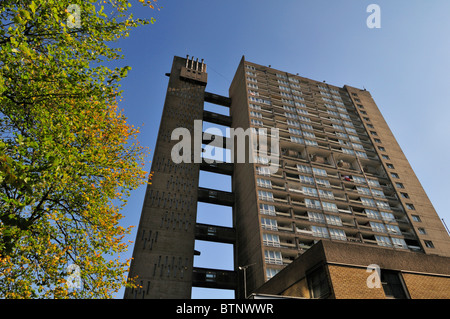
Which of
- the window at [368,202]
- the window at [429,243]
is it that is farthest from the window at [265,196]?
the window at [429,243]

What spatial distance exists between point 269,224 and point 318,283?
2376cm

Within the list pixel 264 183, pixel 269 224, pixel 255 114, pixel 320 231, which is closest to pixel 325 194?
pixel 320 231

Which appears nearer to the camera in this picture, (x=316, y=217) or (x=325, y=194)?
(x=316, y=217)

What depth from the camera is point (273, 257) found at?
37.2 meters

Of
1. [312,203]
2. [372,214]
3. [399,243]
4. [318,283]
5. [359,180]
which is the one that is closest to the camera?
[318,283]

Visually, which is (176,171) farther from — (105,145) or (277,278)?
(105,145)

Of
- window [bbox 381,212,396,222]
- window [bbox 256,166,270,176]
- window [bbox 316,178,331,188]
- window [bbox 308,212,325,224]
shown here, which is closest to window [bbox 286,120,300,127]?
window [bbox 316,178,331,188]

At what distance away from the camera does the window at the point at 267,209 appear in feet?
139

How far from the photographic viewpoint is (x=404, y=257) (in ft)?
62.3

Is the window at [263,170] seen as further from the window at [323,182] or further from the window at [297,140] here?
the window at [297,140]

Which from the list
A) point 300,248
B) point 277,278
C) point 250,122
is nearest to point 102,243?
point 277,278

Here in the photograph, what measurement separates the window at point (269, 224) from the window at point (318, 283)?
22.3 meters

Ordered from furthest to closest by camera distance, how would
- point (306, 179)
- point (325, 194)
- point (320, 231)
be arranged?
1. point (306, 179)
2. point (325, 194)
3. point (320, 231)

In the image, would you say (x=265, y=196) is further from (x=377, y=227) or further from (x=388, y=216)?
(x=388, y=216)
